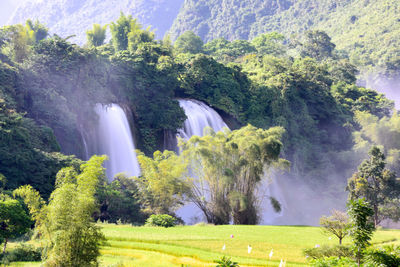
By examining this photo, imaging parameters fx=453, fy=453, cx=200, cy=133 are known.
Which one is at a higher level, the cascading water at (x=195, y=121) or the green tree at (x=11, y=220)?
the cascading water at (x=195, y=121)

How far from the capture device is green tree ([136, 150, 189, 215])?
30.8m

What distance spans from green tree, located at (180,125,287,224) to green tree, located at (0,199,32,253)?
1368 cm

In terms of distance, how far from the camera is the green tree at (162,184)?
30.8m

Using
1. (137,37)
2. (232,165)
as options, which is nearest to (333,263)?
(232,165)

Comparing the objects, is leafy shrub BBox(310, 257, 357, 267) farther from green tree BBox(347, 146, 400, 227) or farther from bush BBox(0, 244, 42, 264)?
green tree BBox(347, 146, 400, 227)

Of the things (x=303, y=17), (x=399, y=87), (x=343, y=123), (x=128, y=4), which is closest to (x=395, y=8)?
(x=399, y=87)

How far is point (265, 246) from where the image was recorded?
21.3m

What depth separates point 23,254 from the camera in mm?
18672

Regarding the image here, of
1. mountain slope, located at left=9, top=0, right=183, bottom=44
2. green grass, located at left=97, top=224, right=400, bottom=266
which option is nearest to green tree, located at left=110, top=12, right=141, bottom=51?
green grass, located at left=97, top=224, right=400, bottom=266

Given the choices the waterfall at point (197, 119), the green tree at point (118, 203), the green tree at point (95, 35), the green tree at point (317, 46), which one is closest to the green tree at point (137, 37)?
the green tree at point (95, 35)

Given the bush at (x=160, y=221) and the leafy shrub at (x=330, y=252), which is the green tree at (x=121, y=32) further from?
the leafy shrub at (x=330, y=252)

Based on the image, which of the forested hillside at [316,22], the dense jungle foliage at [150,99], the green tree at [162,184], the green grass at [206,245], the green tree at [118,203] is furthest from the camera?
the forested hillside at [316,22]

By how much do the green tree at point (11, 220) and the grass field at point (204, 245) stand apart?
2837 mm

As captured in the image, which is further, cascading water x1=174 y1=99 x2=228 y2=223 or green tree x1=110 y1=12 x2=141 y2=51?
green tree x1=110 y1=12 x2=141 y2=51
